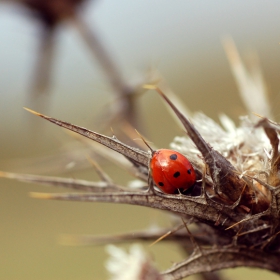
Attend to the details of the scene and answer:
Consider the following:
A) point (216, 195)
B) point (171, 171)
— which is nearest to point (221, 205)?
point (216, 195)

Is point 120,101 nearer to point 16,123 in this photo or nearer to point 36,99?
point 36,99

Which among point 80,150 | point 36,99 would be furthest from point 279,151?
point 36,99

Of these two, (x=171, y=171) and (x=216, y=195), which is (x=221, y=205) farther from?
(x=171, y=171)

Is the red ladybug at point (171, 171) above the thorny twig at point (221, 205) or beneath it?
above

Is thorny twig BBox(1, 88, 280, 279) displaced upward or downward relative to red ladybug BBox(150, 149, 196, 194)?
downward
